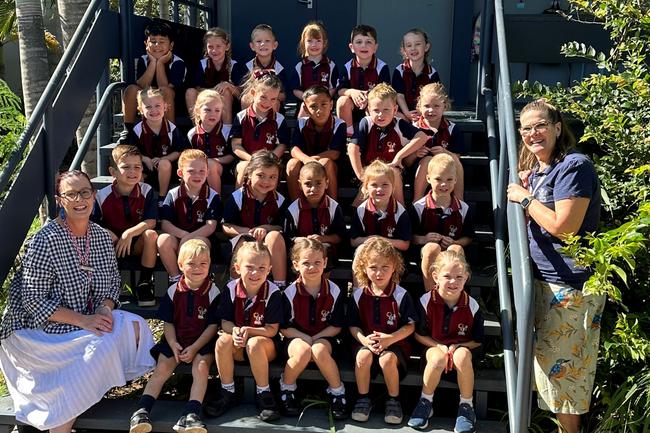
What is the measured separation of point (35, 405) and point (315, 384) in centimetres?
158

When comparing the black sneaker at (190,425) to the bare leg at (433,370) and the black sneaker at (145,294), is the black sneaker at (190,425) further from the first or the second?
the bare leg at (433,370)

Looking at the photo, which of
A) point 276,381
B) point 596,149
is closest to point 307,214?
point 276,381

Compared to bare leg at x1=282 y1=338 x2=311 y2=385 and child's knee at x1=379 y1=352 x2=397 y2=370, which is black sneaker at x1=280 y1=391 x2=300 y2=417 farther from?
child's knee at x1=379 y1=352 x2=397 y2=370

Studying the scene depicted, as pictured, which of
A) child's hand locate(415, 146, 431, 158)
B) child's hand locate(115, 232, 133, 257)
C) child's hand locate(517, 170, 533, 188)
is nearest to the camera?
child's hand locate(517, 170, 533, 188)

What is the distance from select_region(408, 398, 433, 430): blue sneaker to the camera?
3.88 metres

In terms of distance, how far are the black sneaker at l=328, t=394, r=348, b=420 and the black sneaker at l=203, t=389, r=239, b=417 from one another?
56 cm

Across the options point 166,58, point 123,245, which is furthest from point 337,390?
point 166,58

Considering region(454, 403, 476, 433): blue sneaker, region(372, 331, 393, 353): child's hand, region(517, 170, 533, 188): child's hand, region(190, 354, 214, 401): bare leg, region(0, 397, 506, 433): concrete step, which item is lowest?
region(0, 397, 506, 433): concrete step

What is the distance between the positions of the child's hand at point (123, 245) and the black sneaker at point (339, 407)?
62.9 inches

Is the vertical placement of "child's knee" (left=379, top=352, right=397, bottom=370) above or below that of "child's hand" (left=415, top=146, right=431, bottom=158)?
below

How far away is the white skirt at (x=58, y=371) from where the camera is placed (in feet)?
12.7

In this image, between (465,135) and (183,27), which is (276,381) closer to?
(465,135)

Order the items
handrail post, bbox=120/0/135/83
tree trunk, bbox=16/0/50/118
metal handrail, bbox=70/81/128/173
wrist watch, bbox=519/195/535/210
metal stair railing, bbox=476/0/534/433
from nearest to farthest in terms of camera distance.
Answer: metal stair railing, bbox=476/0/534/433, wrist watch, bbox=519/195/535/210, metal handrail, bbox=70/81/128/173, handrail post, bbox=120/0/135/83, tree trunk, bbox=16/0/50/118

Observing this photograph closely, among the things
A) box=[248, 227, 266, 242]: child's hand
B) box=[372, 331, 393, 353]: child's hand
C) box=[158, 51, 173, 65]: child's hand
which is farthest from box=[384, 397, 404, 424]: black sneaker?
box=[158, 51, 173, 65]: child's hand
